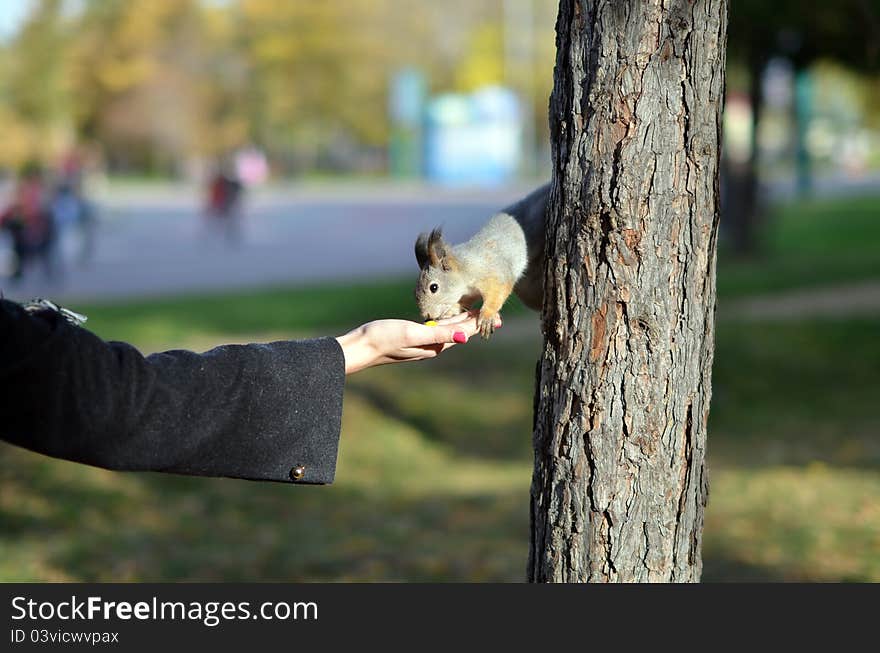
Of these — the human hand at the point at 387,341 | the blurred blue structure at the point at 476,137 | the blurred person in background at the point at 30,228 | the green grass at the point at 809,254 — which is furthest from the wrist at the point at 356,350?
the blurred blue structure at the point at 476,137

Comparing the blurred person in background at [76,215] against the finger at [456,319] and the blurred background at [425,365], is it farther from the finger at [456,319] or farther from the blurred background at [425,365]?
the finger at [456,319]

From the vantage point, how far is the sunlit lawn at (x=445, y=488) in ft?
18.4

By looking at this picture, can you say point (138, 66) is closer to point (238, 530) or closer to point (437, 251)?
point (238, 530)

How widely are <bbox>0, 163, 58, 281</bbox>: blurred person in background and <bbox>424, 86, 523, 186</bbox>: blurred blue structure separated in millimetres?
23610

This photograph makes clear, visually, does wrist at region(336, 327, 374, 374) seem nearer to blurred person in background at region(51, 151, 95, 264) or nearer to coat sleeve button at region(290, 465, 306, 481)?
coat sleeve button at region(290, 465, 306, 481)

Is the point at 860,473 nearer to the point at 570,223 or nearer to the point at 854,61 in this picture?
the point at 854,61

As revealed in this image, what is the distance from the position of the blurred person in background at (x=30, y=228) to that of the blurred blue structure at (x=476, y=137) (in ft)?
77.5

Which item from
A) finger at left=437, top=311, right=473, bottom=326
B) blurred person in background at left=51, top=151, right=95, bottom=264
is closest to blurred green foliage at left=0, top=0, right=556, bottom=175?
blurred person in background at left=51, top=151, right=95, bottom=264

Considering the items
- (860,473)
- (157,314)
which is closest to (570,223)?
(860,473)

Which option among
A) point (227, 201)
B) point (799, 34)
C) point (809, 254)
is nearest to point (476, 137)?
point (227, 201)

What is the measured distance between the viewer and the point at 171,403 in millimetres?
2078

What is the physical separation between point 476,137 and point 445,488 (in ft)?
102

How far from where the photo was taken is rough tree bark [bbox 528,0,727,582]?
231 centimetres

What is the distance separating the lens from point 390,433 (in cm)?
830
